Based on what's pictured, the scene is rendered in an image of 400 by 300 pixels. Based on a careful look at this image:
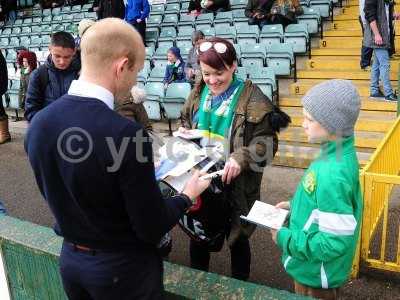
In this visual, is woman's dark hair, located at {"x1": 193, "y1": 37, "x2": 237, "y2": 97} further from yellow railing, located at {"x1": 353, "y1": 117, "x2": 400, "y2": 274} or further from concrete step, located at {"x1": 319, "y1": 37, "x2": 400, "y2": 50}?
concrete step, located at {"x1": 319, "y1": 37, "x2": 400, "y2": 50}

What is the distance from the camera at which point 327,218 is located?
1863mm

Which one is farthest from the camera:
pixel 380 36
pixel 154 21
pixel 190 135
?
pixel 154 21

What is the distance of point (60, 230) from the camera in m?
1.68

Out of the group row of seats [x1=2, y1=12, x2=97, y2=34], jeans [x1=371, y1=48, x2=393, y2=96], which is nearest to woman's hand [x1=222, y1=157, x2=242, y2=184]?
jeans [x1=371, y1=48, x2=393, y2=96]

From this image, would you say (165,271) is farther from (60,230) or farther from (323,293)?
(323,293)

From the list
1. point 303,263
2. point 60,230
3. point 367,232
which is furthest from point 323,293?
point 367,232

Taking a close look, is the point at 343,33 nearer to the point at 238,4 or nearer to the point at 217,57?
the point at 238,4

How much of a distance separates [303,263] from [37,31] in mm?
14916

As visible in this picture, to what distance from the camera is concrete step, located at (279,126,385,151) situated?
20.8ft

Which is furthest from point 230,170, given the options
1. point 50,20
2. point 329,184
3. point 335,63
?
point 50,20

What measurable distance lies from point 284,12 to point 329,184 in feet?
28.3

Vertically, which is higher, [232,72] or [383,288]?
[232,72]

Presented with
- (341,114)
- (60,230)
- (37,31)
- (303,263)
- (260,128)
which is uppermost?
(37,31)

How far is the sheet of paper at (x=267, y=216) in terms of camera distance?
2.14m
